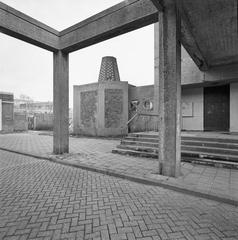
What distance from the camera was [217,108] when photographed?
10.4 m

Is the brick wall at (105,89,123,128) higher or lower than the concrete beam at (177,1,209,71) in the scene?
lower

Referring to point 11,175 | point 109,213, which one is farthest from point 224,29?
point 11,175

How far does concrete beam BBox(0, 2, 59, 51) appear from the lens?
5060mm

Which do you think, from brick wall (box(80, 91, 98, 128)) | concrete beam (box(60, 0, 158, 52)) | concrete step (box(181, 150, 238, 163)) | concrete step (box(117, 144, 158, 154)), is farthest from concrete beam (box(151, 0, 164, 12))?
brick wall (box(80, 91, 98, 128))

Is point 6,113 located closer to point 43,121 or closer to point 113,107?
point 43,121

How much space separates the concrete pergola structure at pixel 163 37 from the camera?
419 cm

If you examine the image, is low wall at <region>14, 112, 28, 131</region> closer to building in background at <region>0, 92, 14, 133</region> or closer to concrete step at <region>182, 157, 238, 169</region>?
building in background at <region>0, 92, 14, 133</region>

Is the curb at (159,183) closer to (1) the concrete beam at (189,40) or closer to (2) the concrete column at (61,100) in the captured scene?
(2) the concrete column at (61,100)

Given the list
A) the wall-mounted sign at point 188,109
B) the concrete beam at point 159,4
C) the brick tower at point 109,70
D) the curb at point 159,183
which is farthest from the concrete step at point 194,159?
the brick tower at point 109,70

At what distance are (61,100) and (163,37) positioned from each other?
4343 mm

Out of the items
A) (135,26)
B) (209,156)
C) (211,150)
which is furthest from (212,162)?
(135,26)

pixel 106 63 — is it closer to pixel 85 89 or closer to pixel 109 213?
pixel 85 89

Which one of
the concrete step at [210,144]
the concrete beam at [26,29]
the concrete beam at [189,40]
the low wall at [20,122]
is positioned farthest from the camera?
the low wall at [20,122]

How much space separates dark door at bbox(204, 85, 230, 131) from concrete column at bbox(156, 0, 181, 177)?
751cm
